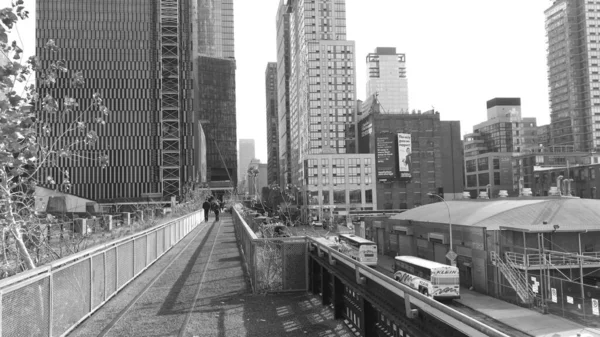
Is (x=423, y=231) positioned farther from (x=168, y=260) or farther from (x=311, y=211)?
(x=311, y=211)

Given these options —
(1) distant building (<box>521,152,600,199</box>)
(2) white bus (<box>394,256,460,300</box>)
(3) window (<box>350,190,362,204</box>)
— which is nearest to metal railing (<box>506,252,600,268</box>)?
(2) white bus (<box>394,256,460,300</box>)

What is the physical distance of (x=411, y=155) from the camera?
163 meters

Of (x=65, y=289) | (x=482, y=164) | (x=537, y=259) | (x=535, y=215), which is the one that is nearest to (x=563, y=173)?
(x=482, y=164)

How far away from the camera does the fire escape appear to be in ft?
402

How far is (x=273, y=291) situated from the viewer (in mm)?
13250

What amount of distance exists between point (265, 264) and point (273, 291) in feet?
2.44

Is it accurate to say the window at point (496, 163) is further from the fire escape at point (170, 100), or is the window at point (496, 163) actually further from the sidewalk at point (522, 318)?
the sidewalk at point (522, 318)

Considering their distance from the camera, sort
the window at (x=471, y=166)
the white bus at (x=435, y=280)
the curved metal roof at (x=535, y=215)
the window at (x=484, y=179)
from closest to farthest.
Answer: the white bus at (x=435, y=280) < the curved metal roof at (x=535, y=215) < the window at (x=484, y=179) < the window at (x=471, y=166)

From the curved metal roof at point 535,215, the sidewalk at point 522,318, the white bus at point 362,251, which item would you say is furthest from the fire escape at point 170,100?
the sidewalk at point 522,318

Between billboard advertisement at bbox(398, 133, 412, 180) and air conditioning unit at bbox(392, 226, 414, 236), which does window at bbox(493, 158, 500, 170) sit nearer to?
billboard advertisement at bbox(398, 133, 412, 180)

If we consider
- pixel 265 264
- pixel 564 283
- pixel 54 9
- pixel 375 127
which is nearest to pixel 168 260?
pixel 265 264

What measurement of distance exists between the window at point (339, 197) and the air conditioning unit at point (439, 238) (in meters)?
102

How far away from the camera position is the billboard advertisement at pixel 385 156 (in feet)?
510

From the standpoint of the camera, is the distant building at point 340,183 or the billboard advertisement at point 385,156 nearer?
the distant building at point 340,183
